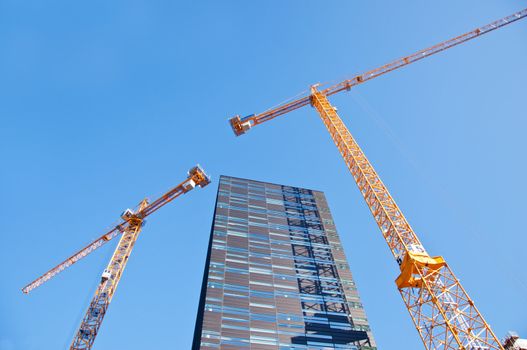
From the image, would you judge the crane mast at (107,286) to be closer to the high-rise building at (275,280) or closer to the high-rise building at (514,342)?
the high-rise building at (275,280)

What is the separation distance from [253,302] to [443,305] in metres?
38.1

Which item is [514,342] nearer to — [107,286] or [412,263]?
[412,263]

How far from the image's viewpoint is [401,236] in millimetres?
38375

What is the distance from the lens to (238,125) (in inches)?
2707

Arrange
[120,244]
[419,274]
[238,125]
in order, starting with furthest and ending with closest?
[238,125] → [120,244] → [419,274]

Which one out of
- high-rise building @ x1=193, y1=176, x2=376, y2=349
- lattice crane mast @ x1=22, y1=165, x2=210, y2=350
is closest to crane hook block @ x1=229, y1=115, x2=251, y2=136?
lattice crane mast @ x1=22, y1=165, x2=210, y2=350

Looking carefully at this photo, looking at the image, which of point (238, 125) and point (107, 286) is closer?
point (107, 286)

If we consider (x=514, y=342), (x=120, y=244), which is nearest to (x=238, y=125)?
(x=120, y=244)

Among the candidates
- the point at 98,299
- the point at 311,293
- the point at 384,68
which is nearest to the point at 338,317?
the point at 311,293

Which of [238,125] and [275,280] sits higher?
[238,125]

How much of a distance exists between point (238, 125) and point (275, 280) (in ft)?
105

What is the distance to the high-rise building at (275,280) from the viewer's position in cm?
5838

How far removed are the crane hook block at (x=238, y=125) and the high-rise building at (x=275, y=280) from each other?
2263cm

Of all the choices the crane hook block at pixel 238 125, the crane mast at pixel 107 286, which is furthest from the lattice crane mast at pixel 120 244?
the crane hook block at pixel 238 125
